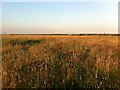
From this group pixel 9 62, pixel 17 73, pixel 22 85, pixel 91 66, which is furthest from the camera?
pixel 9 62

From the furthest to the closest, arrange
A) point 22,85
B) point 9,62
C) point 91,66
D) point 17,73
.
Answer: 1. point 9,62
2. point 91,66
3. point 17,73
4. point 22,85

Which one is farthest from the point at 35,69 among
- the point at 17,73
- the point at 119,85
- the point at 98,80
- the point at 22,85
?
the point at 119,85

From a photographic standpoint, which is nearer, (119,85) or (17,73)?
(119,85)

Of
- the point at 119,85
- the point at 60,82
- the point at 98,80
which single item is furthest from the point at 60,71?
the point at 119,85

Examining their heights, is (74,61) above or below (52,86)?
above

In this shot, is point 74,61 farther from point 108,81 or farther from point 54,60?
point 108,81

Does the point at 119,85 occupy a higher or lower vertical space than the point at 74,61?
lower

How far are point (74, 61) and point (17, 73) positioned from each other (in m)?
1.45

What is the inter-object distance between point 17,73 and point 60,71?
0.91 metres

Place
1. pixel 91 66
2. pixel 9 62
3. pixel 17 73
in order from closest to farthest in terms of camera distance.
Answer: pixel 17 73, pixel 91 66, pixel 9 62

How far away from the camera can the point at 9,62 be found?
5.56m

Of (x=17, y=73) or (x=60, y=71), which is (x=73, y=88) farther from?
(x=17, y=73)

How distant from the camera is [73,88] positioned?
4.27 m

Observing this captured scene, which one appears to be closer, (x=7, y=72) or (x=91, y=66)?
(x=7, y=72)
